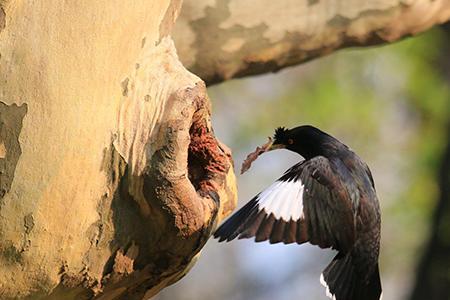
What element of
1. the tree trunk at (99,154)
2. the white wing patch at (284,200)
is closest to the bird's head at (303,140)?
the white wing patch at (284,200)

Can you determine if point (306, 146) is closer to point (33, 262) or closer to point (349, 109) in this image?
point (33, 262)

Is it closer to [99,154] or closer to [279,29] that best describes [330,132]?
[279,29]

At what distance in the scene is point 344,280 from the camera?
3205mm

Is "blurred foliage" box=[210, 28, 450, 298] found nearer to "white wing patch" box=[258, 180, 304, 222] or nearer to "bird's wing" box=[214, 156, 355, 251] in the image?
"bird's wing" box=[214, 156, 355, 251]

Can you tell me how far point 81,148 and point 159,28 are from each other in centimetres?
36

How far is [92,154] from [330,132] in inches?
215

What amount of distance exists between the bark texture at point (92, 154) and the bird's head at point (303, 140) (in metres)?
0.84

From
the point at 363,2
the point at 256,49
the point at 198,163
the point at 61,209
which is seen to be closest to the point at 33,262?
the point at 61,209

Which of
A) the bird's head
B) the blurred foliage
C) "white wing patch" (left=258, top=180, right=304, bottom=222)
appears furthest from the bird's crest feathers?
the blurred foliage

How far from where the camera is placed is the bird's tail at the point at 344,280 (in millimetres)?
3174

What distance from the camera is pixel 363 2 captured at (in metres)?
3.72

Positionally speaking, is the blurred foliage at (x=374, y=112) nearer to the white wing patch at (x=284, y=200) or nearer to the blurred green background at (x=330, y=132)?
the blurred green background at (x=330, y=132)

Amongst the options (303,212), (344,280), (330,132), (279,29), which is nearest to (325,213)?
(303,212)

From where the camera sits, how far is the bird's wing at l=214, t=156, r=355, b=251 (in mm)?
2783
